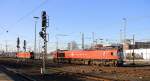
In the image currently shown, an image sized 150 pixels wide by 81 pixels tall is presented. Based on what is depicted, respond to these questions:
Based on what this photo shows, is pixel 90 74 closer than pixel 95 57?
Yes

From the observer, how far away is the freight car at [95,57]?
68312 mm

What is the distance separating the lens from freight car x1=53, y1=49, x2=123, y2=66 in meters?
68.3

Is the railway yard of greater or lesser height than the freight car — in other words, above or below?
below

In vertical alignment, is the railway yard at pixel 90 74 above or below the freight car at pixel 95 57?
below

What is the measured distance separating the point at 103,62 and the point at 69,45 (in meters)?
93.0

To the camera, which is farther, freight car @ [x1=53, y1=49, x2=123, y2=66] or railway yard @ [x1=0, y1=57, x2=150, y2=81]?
freight car @ [x1=53, y1=49, x2=123, y2=66]

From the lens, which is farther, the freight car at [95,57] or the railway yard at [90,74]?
the freight car at [95,57]

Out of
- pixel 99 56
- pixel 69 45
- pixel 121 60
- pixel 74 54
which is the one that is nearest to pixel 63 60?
pixel 74 54

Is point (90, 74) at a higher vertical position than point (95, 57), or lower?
lower

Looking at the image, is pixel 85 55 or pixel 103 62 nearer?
pixel 103 62

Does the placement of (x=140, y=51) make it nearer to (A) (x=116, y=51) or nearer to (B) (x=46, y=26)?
(A) (x=116, y=51)

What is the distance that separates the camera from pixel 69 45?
16588 centimetres

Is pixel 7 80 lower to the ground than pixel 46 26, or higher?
lower

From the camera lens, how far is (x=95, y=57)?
75938 mm
